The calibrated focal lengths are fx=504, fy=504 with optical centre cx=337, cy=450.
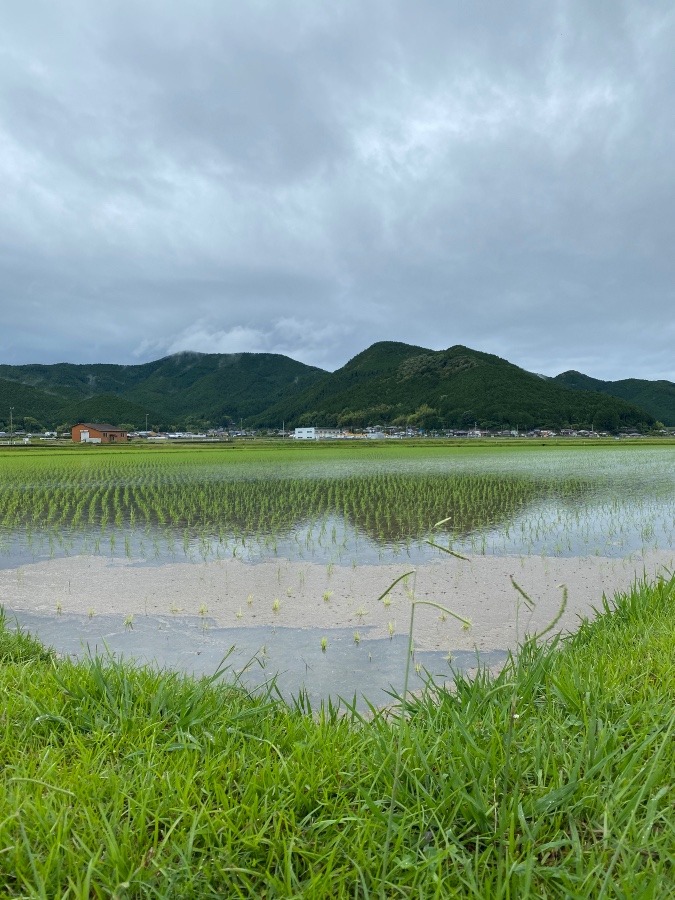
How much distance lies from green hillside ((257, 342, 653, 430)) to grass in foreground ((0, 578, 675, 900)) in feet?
361

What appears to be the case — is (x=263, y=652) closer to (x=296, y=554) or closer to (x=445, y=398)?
(x=296, y=554)

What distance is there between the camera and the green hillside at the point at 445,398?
110 m

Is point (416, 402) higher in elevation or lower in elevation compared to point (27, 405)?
higher

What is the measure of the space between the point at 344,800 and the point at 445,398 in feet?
424

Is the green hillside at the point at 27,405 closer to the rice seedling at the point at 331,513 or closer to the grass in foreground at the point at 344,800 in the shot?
the rice seedling at the point at 331,513

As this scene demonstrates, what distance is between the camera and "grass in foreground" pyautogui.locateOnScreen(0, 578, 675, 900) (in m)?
1.51

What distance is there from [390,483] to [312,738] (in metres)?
17.8

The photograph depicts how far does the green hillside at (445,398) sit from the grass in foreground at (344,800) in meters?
110

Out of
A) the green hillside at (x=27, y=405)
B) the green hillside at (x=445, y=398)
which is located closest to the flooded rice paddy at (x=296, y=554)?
the green hillside at (x=445, y=398)

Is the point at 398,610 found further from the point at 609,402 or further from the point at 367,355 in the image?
the point at 367,355

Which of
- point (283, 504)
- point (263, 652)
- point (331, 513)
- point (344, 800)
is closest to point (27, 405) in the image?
point (283, 504)

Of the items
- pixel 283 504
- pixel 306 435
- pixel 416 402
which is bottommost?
pixel 283 504

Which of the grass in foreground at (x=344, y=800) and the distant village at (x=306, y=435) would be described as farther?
the distant village at (x=306, y=435)

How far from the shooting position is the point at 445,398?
418ft
